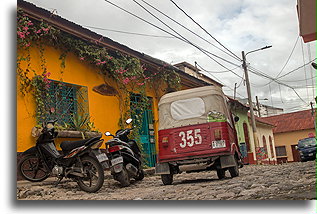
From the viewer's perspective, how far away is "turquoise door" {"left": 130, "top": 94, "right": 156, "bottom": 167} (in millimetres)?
5855

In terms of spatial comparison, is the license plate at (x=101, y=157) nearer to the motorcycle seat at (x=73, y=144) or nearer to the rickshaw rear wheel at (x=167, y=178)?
the motorcycle seat at (x=73, y=144)

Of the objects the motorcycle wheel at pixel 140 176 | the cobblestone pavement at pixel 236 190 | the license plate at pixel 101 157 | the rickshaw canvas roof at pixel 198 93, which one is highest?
the rickshaw canvas roof at pixel 198 93

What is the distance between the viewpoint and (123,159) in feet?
14.0

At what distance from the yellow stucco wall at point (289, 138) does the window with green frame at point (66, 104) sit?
2.46 metres

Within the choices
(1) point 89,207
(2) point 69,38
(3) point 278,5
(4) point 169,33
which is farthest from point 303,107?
(2) point 69,38

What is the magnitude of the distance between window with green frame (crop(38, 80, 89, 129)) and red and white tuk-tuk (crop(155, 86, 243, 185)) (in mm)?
1021

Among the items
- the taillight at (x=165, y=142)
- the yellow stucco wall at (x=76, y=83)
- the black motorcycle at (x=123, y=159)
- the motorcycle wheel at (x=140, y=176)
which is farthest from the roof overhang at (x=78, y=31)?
the motorcycle wheel at (x=140, y=176)

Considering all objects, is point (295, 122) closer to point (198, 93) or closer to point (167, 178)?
point (198, 93)

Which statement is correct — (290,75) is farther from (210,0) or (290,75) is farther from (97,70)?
(97,70)

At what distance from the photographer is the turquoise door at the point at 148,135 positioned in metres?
5.86

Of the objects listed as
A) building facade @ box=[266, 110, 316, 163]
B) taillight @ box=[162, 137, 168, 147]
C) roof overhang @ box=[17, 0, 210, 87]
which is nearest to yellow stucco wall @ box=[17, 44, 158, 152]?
roof overhang @ box=[17, 0, 210, 87]

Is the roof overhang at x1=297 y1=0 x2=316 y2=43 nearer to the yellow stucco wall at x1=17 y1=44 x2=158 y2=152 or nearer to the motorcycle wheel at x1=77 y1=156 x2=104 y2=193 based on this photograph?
the motorcycle wheel at x1=77 y1=156 x2=104 y2=193

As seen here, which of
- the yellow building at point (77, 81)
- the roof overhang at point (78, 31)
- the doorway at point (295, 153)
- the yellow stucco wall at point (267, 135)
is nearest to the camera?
the doorway at point (295, 153)

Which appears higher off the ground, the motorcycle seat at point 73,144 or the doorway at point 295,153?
the motorcycle seat at point 73,144
